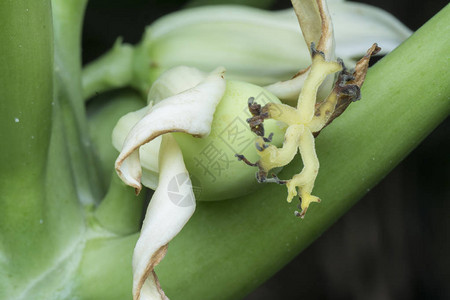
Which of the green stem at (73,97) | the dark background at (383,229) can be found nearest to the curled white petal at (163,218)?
the green stem at (73,97)

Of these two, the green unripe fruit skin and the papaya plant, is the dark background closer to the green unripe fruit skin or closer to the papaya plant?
the papaya plant

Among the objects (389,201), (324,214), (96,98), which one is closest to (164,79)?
(324,214)

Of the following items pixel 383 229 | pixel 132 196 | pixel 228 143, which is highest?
pixel 228 143

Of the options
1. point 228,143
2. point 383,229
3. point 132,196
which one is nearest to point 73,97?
point 132,196

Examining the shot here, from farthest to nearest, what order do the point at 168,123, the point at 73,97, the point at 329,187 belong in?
the point at 73,97 → the point at 329,187 → the point at 168,123

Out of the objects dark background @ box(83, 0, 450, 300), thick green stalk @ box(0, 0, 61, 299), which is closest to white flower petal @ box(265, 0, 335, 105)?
thick green stalk @ box(0, 0, 61, 299)

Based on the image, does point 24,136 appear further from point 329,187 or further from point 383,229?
point 383,229

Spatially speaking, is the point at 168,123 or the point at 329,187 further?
the point at 329,187
